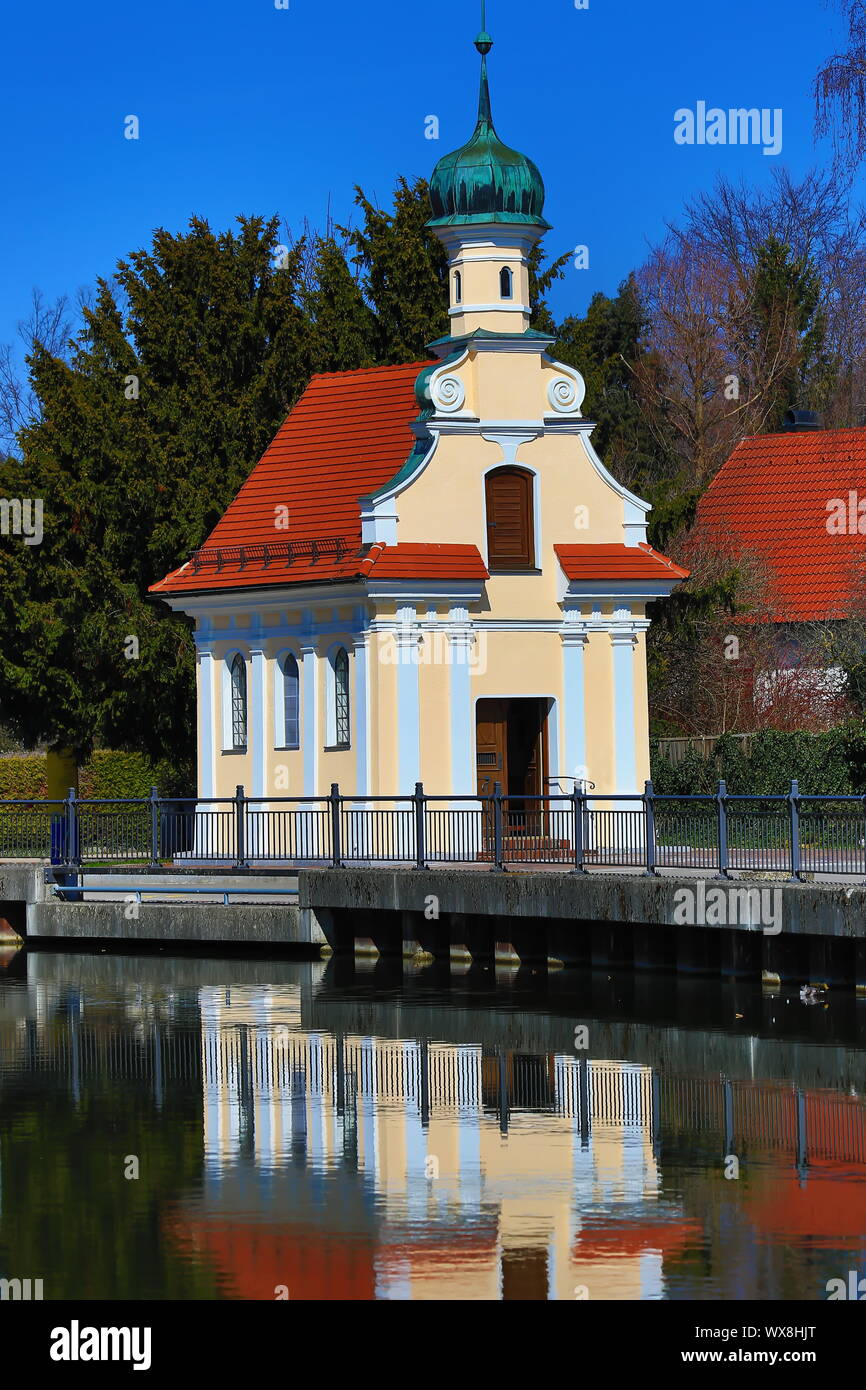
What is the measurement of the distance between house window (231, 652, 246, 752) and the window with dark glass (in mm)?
2548

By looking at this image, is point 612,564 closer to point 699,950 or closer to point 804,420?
point 699,950

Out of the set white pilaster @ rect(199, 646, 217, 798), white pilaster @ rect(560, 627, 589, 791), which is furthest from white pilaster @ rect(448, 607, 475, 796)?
white pilaster @ rect(199, 646, 217, 798)

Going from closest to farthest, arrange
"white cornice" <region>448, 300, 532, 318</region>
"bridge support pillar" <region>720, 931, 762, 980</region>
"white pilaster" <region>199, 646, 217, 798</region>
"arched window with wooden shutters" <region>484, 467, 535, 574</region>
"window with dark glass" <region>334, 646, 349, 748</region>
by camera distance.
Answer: "bridge support pillar" <region>720, 931, 762, 980</region>
"window with dark glass" <region>334, 646, 349, 748</region>
"arched window with wooden shutters" <region>484, 467, 535, 574</region>
"white cornice" <region>448, 300, 532, 318</region>
"white pilaster" <region>199, 646, 217, 798</region>

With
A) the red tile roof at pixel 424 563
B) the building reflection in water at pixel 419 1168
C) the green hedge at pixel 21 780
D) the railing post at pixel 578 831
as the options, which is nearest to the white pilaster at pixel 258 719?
the red tile roof at pixel 424 563

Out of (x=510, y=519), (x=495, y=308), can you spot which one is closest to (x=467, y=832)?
(x=510, y=519)

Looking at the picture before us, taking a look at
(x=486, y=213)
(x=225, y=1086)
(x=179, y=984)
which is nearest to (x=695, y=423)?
(x=486, y=213)

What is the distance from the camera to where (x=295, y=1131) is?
20.5 meters

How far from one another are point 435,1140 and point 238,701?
20.4 meters

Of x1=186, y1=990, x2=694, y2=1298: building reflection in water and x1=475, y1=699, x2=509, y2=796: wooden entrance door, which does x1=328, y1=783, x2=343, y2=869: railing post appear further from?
x1=186, y1=990, x2=694, y2=1298: building reflection in water

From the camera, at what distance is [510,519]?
3781 centimetres

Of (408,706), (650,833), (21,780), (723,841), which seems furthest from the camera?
(21,780)

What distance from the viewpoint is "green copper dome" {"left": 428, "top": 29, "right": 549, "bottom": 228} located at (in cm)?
3838
